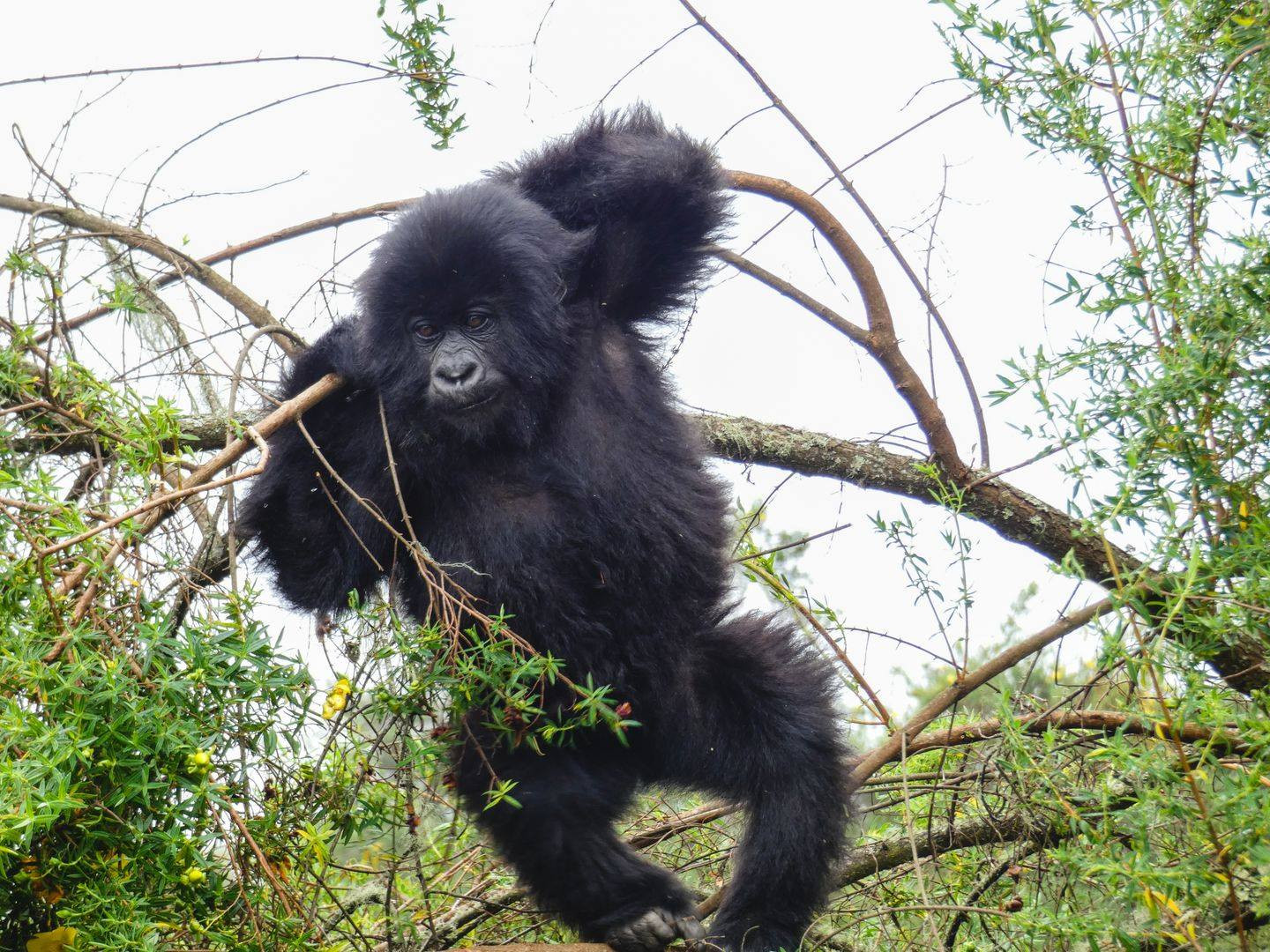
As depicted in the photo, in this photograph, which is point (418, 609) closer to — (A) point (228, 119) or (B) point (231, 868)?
(B) point (231, 868)

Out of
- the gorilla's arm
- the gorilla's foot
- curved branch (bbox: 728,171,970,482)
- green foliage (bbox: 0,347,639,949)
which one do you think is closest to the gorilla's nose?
the gorilla's arm

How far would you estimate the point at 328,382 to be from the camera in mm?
4363

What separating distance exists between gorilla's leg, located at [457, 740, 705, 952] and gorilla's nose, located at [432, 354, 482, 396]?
1.31 meters

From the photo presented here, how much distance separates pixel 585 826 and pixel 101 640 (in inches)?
79.0

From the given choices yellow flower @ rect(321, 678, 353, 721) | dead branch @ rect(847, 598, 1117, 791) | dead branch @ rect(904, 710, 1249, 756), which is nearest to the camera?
yellow flower @ rect(321, 678, 353, 721)

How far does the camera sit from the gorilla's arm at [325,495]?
4543 millimetres

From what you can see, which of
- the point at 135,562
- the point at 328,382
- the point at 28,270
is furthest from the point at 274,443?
the point at 135,562

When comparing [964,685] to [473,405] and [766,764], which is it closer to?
[766,764]

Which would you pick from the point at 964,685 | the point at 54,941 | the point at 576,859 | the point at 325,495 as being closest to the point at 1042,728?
the point at 964,685

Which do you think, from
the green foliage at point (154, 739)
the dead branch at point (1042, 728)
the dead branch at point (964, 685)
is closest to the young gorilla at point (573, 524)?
the dead branch at point (964, 685)

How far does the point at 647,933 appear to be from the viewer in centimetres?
404

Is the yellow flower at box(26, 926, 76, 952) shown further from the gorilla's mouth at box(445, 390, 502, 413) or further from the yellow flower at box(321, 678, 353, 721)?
the gorilla's mouth at box(445, 390, 502, 413)

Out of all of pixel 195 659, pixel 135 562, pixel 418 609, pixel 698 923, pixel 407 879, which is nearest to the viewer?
pixel 195 659

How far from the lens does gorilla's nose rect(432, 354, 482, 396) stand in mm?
4328
